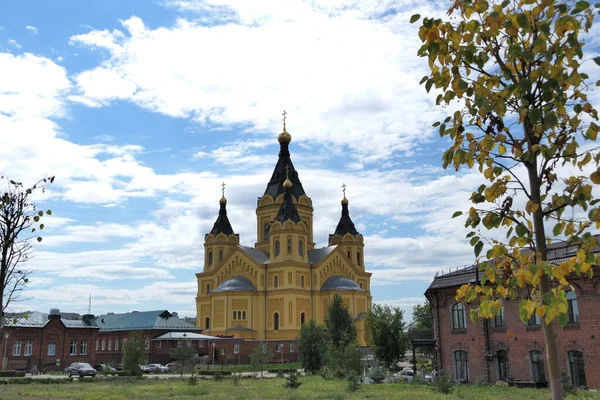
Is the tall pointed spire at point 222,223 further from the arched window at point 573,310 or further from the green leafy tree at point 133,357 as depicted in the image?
the arched window at point 573,310

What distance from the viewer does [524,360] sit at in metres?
29.2

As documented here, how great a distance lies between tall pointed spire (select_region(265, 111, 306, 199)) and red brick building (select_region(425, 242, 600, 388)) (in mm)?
42971

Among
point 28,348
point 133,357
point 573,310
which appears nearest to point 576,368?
point 573,310

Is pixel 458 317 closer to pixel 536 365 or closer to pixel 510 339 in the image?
pixel 510 339

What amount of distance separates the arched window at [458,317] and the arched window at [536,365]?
478 cm

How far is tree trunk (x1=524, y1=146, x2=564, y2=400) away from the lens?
544 cm

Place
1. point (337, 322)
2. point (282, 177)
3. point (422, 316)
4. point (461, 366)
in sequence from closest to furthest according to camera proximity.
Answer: point (461, 366), point (337, 322), point (282, 177), point (422, 316)

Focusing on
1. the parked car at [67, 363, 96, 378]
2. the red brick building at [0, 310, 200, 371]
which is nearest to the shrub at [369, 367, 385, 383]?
the parked car at [67, 363, 96, 378]

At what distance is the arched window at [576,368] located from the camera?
87.4 feet

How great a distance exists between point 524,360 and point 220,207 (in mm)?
56346

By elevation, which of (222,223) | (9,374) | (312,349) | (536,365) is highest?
(222,223)

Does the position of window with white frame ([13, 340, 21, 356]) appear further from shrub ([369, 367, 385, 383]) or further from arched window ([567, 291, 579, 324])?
arched window ([567, 291, 579, 324])

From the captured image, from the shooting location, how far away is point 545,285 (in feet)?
17.7

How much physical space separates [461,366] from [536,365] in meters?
5.44
